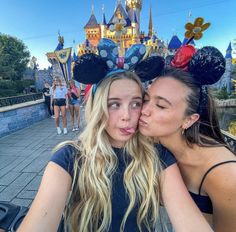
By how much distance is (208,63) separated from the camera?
1559 mm

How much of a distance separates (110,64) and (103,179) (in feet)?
2.91

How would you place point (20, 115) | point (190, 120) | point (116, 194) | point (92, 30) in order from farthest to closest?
point (92, 30) → point (20, 115) → point (190, 120) → point (116, 194)

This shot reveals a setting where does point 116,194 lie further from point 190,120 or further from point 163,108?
point 190,120

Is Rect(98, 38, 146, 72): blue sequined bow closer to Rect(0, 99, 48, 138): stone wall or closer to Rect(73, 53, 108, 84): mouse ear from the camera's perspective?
Rect(73, 53, 108, 84): mouse ear

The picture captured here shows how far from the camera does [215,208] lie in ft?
5.30

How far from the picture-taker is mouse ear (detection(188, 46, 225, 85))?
1569 mm

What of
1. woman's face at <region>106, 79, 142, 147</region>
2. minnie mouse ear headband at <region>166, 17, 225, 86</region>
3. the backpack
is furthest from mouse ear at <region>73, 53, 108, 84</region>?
the backpack

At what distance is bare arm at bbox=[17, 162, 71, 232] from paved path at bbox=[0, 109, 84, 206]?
86.1 inches

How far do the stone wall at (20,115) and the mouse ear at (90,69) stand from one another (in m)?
6.52

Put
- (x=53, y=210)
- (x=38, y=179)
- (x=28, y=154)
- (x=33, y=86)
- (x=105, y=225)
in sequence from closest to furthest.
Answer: (x=53, y=210) < (x=105, y=225) < (x=38, y=179) < (x=28, y=154) < (x=33, y=86)

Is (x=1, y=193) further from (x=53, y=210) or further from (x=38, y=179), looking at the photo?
(x=53, y=210)

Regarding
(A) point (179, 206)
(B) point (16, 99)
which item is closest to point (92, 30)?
(B) point (16, 99)

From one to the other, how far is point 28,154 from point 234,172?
4.92 metres

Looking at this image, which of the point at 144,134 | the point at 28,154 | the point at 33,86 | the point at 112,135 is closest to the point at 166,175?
the point at 144,134
